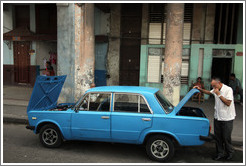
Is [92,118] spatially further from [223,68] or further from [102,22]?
[223,68]

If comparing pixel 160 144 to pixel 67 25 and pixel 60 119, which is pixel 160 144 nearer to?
pixel 60 119

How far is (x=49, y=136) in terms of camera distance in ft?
17.1

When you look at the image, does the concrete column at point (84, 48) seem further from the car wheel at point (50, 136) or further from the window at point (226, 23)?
the window at point (226, 23)

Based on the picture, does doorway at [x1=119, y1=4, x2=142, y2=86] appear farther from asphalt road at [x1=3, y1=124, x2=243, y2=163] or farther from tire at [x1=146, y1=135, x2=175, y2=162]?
tire at [x1=146, y1=135, x2=175, y2=162]

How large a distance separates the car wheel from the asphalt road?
14 cm

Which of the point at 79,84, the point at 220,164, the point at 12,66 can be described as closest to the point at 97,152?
the point at 220,164

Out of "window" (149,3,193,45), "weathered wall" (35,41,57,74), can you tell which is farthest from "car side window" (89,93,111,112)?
"weathered wall" (35,41,57,74)

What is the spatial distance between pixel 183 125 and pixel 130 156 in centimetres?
143

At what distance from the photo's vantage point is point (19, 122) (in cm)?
744

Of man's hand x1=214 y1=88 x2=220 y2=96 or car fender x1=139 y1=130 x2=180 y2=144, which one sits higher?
man's hand x1=214 y1=88 x2=220 y2=96

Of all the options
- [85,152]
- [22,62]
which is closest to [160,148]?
[85,152]

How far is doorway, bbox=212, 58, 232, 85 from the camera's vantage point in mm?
11759

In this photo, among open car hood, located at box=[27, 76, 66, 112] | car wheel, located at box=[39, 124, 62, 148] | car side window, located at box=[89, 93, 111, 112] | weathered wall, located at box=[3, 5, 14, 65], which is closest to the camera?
car side window, located at box=[89, 93, 111, 112]

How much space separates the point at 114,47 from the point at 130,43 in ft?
3.12
